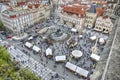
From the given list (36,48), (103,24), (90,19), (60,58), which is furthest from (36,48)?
(103,24)

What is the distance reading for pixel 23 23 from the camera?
6034 cm

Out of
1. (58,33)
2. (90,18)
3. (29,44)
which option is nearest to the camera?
(29,44)

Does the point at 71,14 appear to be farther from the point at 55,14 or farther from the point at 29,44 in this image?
the point at 29,44

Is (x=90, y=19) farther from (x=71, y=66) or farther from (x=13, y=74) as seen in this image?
(x=13, y=74)

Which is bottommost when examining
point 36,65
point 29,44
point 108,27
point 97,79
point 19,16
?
point 36,65

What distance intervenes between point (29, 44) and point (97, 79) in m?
44.0

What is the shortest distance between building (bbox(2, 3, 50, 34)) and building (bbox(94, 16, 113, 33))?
85.0ft

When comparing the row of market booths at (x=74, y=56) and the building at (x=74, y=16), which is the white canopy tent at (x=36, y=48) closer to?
the row of market booths at (x=74, y=56)

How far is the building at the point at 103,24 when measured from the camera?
56.0 m

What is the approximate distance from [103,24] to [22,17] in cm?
3207

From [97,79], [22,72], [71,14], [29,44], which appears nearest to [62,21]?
[71,14]

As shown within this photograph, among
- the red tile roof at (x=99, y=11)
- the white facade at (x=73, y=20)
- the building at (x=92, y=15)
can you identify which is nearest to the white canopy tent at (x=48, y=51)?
the white facade at (x=73, y=20)

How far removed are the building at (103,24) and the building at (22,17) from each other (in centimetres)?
2592

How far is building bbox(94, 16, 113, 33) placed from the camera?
56050 millimetres
